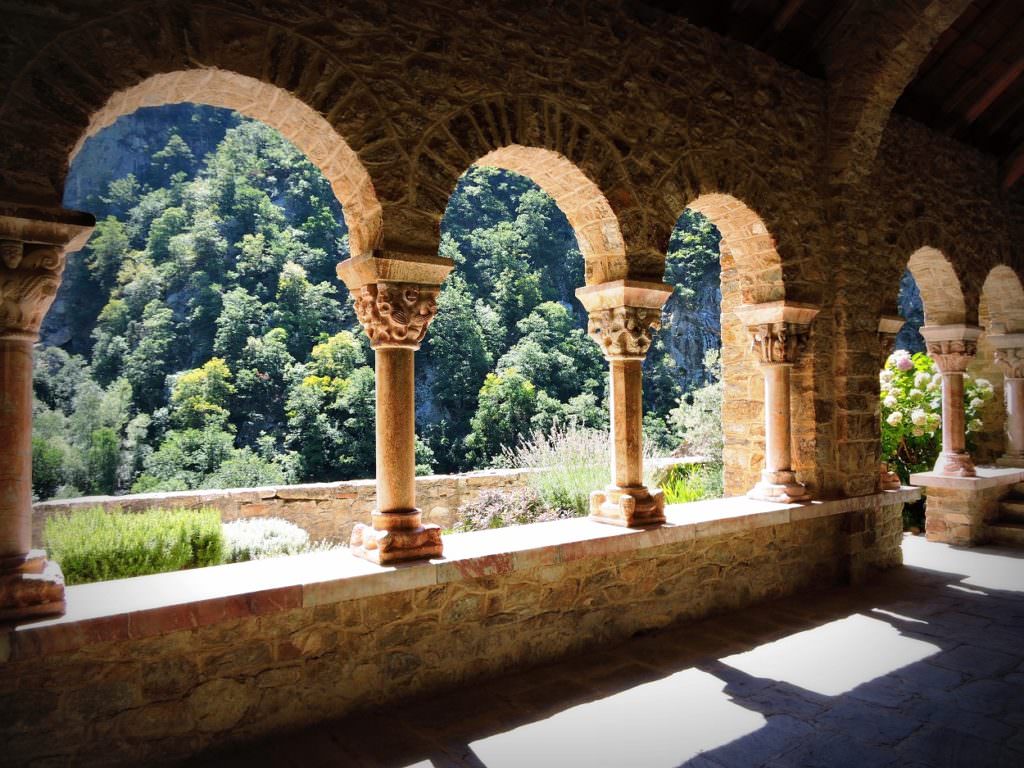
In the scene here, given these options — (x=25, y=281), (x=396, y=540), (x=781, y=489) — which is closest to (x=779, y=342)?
(x=781, y=489)

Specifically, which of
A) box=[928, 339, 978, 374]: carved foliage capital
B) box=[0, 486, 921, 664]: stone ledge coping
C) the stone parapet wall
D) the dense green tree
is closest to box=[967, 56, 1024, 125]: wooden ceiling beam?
box=[928, 339, 978, 374]: carved foliage capital

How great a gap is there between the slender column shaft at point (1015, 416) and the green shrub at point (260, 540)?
717cm

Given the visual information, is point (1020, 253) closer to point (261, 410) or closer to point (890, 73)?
point (890, 73)

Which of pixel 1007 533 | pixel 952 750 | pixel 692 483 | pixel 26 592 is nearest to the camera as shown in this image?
pixel 26 592

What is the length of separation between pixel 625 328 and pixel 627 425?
0.54 metres

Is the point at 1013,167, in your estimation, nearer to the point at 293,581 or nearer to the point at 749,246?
the point at 749,246

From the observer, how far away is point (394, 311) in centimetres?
285

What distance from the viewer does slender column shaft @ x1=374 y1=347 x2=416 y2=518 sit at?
113 inches

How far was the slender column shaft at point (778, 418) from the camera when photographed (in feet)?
14.4

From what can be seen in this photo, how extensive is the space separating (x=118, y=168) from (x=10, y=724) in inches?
1299

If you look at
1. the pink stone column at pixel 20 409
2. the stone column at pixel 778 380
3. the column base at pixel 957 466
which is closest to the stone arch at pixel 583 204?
the stone column at pixel 778 380

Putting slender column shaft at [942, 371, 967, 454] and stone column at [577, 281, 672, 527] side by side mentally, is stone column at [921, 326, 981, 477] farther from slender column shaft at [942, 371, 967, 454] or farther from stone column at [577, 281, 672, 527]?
stone column at [577, 281, 672, 527]

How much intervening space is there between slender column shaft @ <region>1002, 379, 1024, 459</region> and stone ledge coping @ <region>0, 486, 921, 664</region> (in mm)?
4792

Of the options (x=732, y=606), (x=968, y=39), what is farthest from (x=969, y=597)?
(x=968, y=39)
